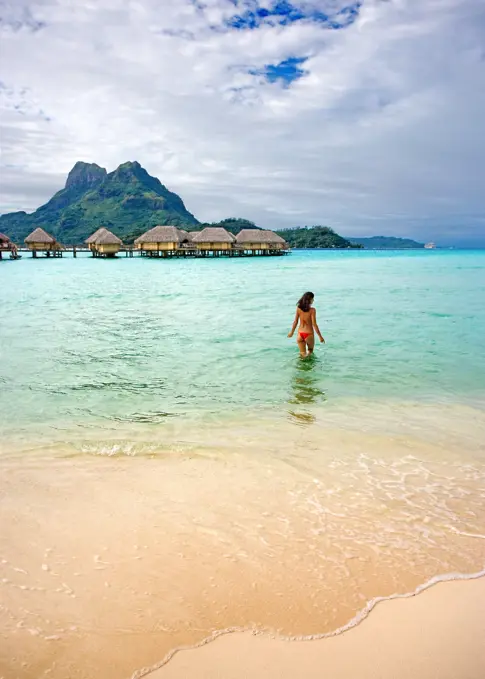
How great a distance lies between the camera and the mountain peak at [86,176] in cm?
16550

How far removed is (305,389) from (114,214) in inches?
5208

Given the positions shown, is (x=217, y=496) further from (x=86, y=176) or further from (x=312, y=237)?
(x=86, y=176)

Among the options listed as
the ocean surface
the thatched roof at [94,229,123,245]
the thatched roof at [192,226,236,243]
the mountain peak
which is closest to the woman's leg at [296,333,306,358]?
the ocean surface

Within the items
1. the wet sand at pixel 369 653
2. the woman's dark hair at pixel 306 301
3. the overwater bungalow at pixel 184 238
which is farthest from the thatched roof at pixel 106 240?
the wet sand at pixel 369 653

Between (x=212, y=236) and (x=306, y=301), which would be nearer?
(x=306, y=301)

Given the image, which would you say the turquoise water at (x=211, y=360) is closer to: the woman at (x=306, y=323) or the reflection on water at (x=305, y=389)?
the reflection on water at (x=305, y=389)

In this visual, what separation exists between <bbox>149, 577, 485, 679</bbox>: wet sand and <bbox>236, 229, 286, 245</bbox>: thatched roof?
A: 58666 millimetres

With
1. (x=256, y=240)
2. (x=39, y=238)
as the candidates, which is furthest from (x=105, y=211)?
(x=256, y=240)

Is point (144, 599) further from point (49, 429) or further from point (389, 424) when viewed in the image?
point (389, 424)

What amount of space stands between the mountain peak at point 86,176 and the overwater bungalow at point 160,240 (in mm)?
124017

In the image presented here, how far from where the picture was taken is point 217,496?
334 cm

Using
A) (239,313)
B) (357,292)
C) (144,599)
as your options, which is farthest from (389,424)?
(357,292)

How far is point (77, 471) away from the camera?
373 centimetres

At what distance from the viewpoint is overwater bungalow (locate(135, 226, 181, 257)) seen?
54344mm
